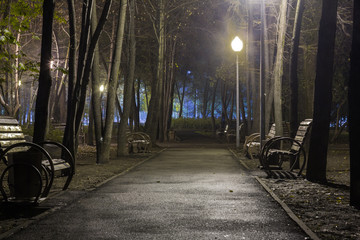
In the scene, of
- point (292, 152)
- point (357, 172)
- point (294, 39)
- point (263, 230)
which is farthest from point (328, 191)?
point (294, 39)

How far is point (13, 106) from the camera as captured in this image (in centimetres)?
2328

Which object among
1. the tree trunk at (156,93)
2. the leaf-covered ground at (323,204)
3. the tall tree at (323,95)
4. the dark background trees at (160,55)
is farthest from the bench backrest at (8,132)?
the tree trunk at (156,93)

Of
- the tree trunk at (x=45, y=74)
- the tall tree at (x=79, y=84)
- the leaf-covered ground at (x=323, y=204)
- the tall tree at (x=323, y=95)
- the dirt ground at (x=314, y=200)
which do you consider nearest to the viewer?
the leaf-covered ground at (x=323, y=204)

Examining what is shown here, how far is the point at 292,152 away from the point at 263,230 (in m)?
6.71

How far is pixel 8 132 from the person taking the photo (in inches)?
392

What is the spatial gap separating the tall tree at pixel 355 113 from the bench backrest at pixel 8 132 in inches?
253

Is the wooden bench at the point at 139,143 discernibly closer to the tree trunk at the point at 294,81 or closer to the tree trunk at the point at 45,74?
the tree trunk at the point at 294,81

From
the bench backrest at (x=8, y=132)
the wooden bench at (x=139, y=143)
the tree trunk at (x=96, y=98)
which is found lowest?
the wooden bench at (x=139, y=143)

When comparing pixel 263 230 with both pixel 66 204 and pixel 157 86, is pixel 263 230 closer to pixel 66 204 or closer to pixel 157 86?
pixel 66 204

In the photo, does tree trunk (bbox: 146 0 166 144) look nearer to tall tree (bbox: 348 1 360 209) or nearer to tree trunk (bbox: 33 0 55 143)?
tree trunk (bbox: 33 0 55 143)

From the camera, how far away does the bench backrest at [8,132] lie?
962 centimetres

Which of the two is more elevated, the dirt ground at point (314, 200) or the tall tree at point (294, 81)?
the tall tree at point (294, 81)

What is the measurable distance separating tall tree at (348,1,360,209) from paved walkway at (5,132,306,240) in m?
1.24

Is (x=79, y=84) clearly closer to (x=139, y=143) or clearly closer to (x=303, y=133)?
(x=303, y=133)
